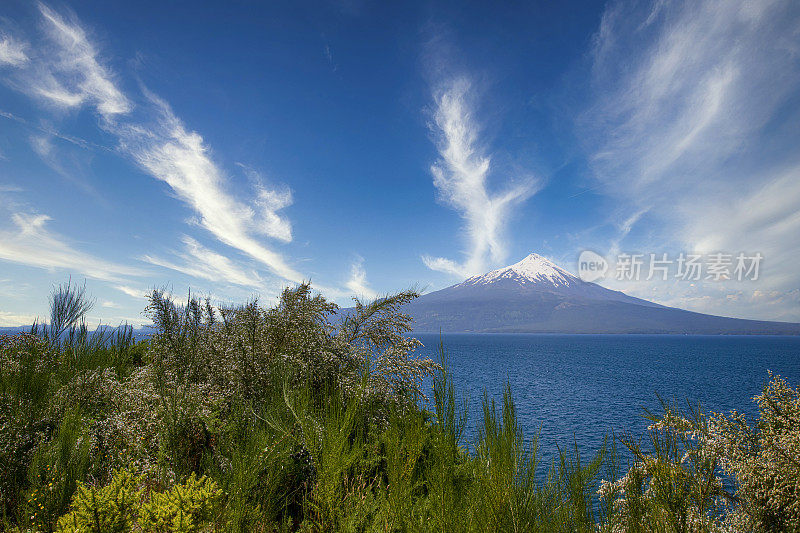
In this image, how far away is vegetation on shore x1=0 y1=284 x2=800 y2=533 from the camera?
2.23 meters

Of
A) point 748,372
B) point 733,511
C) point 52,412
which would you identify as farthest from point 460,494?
point 748,372

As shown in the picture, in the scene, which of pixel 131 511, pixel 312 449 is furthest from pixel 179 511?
pixel 312 449

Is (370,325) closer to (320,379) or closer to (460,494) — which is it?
(320,379)

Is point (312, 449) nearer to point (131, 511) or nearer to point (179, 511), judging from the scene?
point (179, 511)

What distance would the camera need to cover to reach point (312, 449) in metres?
2.87

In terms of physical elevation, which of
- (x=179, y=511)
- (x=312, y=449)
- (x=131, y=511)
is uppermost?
(x=312, y=449)

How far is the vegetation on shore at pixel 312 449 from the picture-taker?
2.23 m

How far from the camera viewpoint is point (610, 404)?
42375 mm

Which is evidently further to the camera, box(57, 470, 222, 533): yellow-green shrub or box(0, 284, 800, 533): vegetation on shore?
box(57, 470, 222, 533): yellow-green shrub

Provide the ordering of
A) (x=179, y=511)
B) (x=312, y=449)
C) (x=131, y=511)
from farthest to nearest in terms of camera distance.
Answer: (x=312, y=449)
(x=131, y=511)
(x=179, y=511)

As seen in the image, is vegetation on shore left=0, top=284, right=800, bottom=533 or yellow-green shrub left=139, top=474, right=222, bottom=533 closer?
vegetation on shore left=0, top=284, right=800, bottom=533

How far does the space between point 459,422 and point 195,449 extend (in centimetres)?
487

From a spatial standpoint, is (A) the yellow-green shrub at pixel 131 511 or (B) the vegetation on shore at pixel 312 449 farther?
(A) the yellow-green shrub at pixel 131 511

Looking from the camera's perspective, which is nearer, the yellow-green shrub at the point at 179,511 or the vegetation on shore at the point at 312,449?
the vegetation on shore at the point at 312,449
